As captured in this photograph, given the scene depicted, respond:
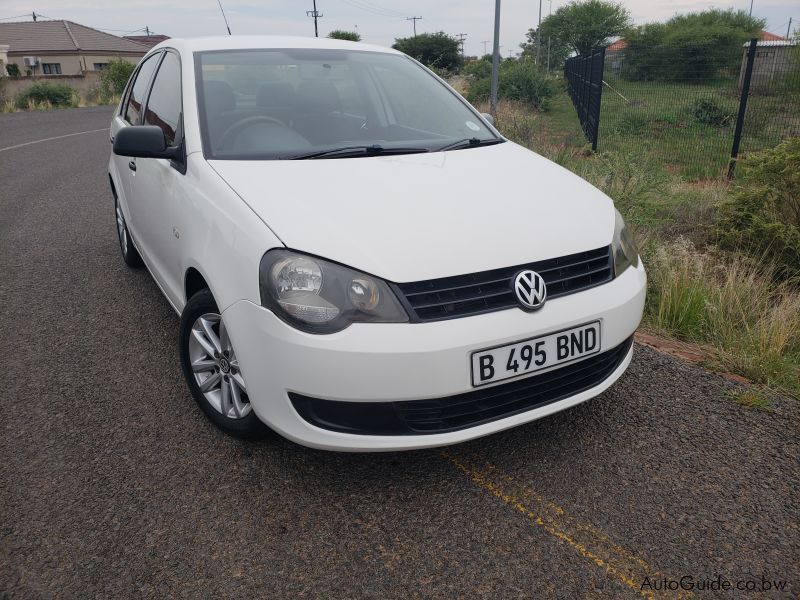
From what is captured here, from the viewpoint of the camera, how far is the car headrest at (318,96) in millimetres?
3371

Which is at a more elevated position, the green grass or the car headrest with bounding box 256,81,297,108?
→ the car headrest with bounding box 256,81,297,108

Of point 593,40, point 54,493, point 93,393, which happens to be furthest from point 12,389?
point 593,40

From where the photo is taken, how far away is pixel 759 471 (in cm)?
260

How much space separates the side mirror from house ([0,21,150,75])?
2482 inches

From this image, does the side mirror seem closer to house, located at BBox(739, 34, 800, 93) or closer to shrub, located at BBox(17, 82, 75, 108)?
house, located at BBox(739, 34, 800, 93)

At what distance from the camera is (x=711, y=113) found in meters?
10.3

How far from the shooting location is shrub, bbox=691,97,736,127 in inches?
385

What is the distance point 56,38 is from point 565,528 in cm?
7135

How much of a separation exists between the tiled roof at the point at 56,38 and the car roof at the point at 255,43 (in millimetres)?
65160

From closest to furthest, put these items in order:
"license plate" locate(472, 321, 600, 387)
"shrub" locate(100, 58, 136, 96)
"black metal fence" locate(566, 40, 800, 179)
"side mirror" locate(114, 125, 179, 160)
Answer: "license plate" locate(472, 321, 600, 387)
"side mirror" locate(114, 125, 179, 160)
"black metal fence" locate(566, 40, 800, 179)
"shrub" locate(100, 58, 136, 96)

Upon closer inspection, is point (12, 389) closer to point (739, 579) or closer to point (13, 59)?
point (739, 579)

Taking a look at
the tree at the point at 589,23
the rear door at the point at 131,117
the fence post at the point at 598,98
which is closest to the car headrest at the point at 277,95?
the rear door at the point at 131,117

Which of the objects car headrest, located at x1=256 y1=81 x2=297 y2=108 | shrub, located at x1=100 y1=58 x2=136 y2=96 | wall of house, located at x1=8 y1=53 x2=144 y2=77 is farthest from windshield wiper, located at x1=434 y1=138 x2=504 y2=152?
wall of house, located at x1=8 y1=53 x2=144 y2=77

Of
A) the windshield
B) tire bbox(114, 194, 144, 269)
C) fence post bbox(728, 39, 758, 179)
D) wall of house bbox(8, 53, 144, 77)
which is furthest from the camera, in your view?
wall of house bbox(8, 53, 144, 77)
